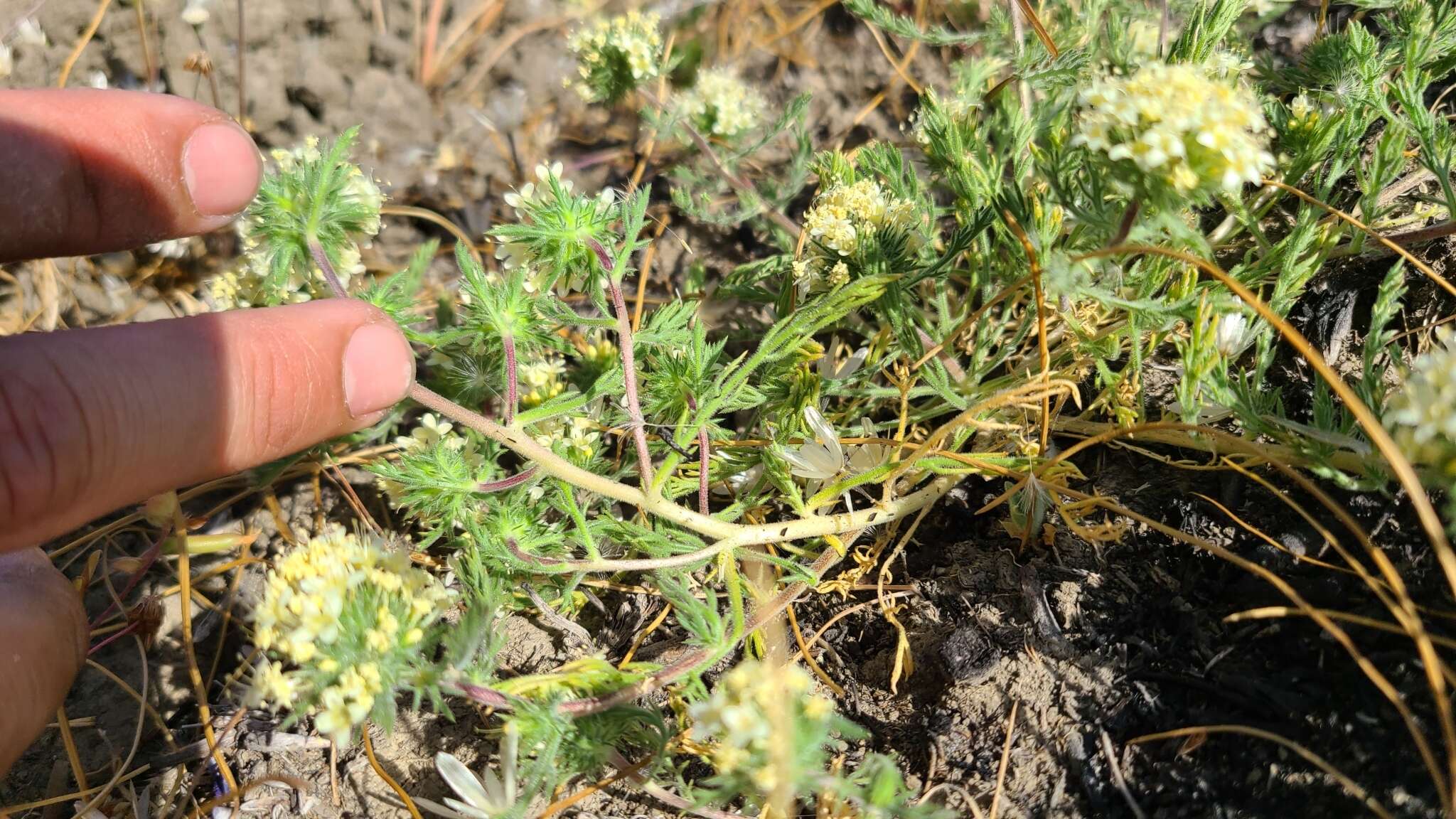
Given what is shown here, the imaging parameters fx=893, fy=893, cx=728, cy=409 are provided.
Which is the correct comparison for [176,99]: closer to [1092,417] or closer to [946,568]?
[946,568]

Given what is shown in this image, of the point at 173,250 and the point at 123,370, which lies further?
the point at 173,250

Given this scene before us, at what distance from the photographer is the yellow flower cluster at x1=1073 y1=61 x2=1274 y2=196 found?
124 cm

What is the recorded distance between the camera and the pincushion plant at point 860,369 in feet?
4.41

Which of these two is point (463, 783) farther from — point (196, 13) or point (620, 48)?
point (196, 13)

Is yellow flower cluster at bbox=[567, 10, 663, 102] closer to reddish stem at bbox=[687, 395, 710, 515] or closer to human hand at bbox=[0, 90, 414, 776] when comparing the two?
human hand at bbox=[0, 90, 414, 776]

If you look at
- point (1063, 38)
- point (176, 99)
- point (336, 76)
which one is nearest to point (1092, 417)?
point (1063, 38)

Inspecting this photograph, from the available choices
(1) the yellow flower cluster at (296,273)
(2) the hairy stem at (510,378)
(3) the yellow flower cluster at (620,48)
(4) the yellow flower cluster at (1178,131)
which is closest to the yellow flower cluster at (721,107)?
(3) the yellow flower cluster at (620,48)

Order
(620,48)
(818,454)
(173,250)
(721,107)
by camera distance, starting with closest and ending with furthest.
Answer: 1. (818,454)
2. (620,48)
3. (721,107)
4. (173,250)

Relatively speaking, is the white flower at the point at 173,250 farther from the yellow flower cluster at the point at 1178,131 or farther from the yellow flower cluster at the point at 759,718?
the yellow flower cluster at the point at 1178,131

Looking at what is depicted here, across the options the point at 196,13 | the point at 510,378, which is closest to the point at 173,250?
the point at 196,13

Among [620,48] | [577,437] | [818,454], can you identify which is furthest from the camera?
[620,48]

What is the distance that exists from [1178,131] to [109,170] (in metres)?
1.86

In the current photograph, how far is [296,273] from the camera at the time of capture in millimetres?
1864

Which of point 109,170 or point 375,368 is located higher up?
point 109,170
